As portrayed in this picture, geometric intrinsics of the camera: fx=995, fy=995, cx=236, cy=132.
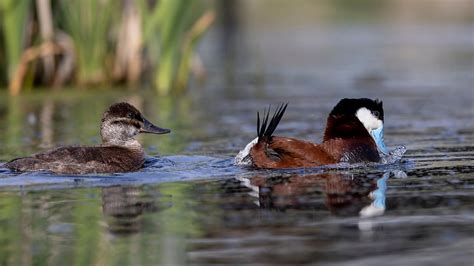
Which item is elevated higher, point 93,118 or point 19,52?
point 19,52

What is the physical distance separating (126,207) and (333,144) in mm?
2449

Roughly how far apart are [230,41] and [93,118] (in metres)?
13.4

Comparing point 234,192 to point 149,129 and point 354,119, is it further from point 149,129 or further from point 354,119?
point 149,129

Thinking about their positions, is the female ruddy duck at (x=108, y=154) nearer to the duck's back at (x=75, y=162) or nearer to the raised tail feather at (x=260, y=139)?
the duck's back at (x=75, y=162)

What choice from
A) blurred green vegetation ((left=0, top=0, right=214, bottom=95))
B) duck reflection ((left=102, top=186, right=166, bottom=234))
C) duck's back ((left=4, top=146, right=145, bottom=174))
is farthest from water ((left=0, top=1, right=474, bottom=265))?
blurred green vegetation ((left=0, top=0, right=214, bottom=95))

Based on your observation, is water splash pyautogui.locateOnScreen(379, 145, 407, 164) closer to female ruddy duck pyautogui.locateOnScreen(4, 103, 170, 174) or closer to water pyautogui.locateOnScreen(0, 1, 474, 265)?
water pyautogui.locateOnScreen(0, 1, 474, 265)

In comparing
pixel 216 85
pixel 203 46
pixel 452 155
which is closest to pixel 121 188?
pixel 452 155

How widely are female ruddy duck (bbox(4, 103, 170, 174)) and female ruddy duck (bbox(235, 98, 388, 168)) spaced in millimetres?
1008

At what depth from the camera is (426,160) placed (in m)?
9.01

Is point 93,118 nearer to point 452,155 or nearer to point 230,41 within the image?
point 452,155

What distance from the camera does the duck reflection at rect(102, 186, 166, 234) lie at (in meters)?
6.20

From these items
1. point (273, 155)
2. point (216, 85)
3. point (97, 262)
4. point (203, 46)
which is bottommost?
point (97, 262)

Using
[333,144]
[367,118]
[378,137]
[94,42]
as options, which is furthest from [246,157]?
[94,42]

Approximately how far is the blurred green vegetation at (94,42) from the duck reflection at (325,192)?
6.87 metres
